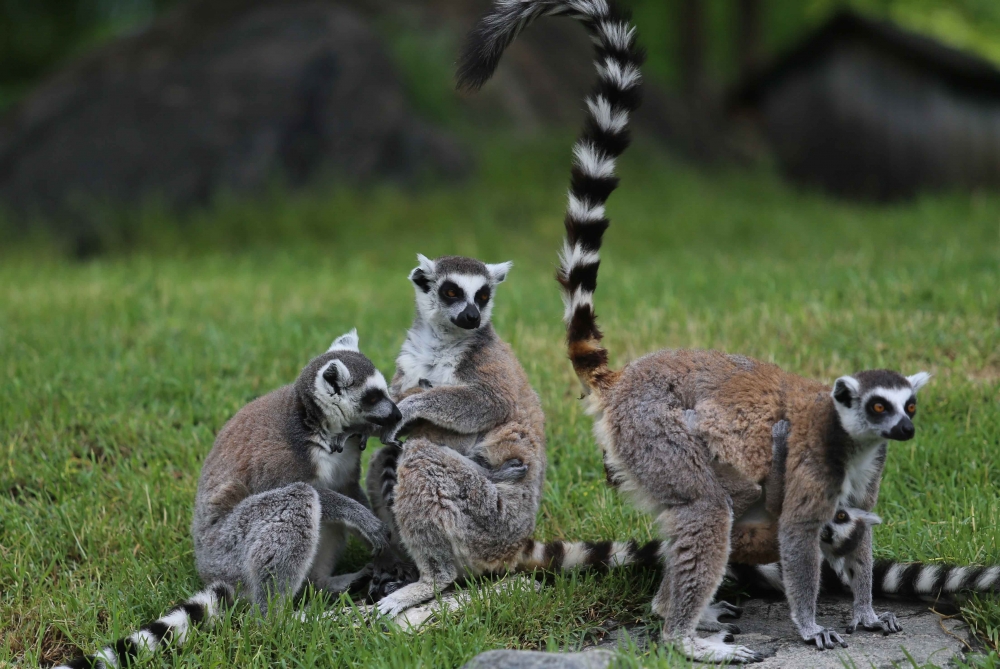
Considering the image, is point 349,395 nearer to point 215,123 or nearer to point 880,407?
point 880,407

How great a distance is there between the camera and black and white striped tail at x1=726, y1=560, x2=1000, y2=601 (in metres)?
3.77

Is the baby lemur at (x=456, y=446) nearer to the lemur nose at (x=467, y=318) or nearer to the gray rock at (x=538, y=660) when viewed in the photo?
the lemur nose at (x=467, y=318)

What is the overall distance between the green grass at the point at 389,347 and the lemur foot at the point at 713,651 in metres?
0.23

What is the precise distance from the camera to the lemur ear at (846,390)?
358cm

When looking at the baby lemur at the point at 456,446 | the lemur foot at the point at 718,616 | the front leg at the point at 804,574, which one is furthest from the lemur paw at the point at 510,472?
the front leg at the point at 804,574

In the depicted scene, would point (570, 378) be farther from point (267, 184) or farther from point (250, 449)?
point (267, 184)

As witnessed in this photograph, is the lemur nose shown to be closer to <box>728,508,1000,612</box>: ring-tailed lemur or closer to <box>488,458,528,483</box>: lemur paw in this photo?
<box>488,458,528,483</box>: lemur paw

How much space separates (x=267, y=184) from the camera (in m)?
12.6

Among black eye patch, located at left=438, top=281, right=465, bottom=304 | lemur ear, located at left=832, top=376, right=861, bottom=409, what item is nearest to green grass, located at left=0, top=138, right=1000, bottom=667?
lemur ear, located at left=832, top=376, right=861, bottom=409

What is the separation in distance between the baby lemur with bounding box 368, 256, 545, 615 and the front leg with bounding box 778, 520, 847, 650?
3.70ft

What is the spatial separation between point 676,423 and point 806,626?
0.90 meters

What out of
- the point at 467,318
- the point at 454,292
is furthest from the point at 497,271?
the point at 467,318

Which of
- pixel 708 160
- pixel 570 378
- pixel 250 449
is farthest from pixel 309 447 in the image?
pixel 708 160

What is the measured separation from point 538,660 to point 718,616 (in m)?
1.14
